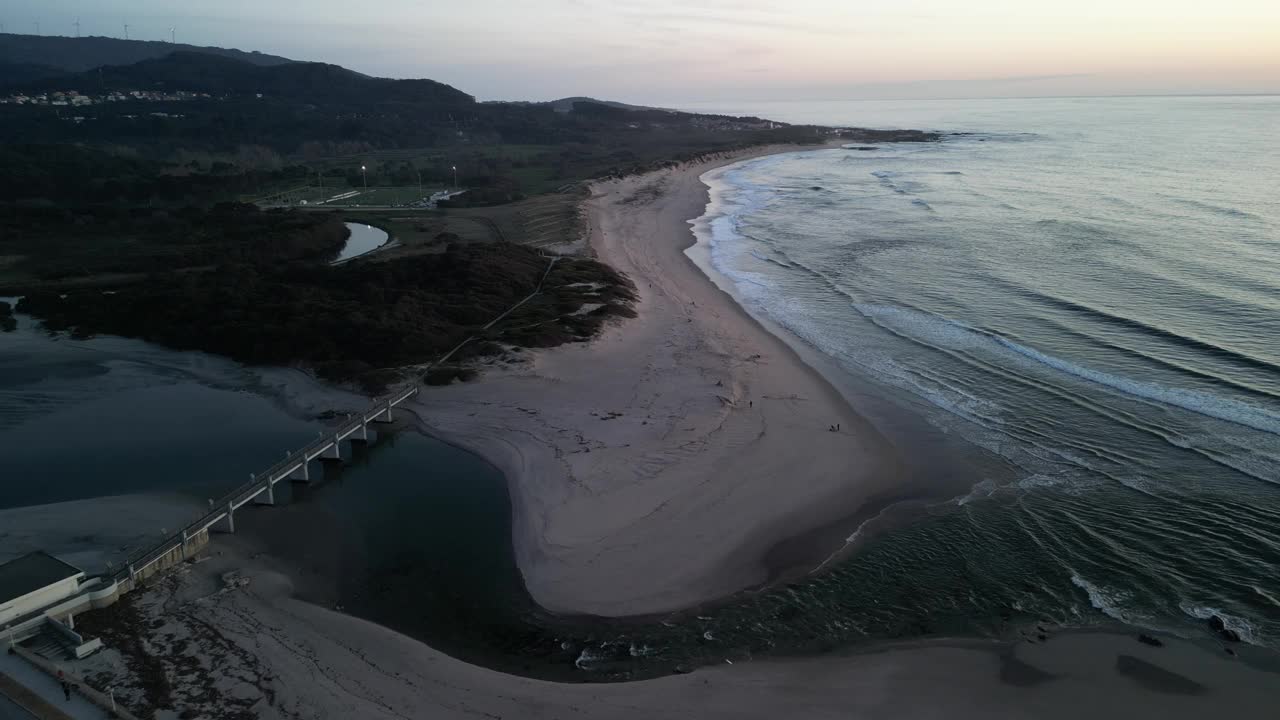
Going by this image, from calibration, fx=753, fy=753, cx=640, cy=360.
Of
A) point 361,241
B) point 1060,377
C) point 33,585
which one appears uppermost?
point 361,241

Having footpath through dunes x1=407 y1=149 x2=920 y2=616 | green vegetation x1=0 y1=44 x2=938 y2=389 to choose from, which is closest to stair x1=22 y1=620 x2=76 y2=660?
footpath through dunes x1=407 y1=149 x2=920 y2=616

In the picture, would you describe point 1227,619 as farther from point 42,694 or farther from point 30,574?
point 30,574

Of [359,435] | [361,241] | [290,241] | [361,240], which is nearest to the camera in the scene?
[359,435]

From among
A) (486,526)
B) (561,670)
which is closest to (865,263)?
(486,526)

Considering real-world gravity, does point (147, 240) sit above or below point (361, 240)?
above

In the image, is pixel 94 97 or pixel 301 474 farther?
pixel 94 97

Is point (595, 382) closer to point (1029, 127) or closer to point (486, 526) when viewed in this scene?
point (486, 526)

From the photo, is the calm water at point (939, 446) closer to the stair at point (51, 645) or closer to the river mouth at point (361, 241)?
the stair at point (51, 645)

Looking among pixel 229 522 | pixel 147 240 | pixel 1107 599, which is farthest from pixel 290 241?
pixel 1107 599
